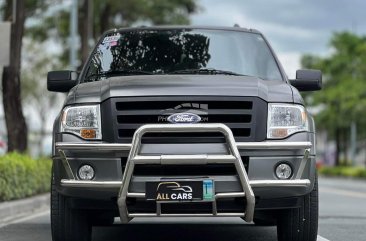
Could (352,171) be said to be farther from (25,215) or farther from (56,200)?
(56,200)

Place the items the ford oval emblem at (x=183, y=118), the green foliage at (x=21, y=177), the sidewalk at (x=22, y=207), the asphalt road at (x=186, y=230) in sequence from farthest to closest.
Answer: the green foliage at (x=21, y=177)
the sidewalk at (x=22, y=207)
the asphalt road at (x=186, y=230)
the ford oval emblem at (x=183, y=118)

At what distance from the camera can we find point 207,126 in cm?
511

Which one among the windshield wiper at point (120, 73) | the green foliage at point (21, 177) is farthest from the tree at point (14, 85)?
the windshield wiper at point (120, 73)

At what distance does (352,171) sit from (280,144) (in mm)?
37448

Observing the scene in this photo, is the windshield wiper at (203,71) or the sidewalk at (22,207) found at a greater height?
the windshield wiper at (203,71)

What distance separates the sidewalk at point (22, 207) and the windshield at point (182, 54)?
3265 mm

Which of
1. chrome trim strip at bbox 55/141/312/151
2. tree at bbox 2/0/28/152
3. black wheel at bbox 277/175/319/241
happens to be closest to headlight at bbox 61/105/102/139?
chrome trim strip at bbox 55/141/312/151

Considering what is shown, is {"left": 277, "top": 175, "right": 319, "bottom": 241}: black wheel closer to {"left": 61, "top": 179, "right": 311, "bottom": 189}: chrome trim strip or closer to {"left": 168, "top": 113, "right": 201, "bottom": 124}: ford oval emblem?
{"left": 61, "top": 179, "right": 311, "bottom": 189}: chrome trim strip

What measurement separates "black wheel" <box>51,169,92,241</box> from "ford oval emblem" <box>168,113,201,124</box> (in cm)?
114

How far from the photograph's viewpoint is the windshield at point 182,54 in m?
6.43

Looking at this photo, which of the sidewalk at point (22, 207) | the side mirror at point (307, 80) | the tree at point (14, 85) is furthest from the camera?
the tree at point (14, 85)

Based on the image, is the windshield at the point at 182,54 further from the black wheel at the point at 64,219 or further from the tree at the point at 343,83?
the tree at the point at 343,83

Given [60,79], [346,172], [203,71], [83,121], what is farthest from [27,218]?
[346,172]

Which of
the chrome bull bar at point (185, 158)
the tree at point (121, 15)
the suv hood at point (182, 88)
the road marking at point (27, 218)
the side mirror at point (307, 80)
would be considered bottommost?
the road marking at point (27, 218)
